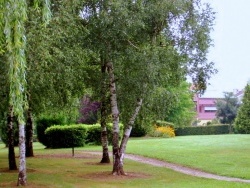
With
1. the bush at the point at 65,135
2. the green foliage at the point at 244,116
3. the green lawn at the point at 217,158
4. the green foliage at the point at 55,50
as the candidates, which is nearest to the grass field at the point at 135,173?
the green lawn at the point at 217,158

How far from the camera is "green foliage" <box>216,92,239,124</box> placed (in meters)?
67.1

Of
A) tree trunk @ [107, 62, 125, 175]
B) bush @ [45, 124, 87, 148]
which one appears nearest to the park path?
tree trunk @ [107, 62, 125, 175]

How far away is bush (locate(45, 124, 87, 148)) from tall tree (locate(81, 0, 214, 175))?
18.5m

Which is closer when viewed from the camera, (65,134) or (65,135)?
(65,134)

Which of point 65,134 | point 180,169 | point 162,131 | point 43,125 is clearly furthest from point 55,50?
point 162,131

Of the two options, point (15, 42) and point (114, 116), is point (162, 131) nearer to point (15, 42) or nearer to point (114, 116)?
point (114, 116)

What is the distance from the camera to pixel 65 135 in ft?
122

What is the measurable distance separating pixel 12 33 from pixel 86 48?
8838 millimetres

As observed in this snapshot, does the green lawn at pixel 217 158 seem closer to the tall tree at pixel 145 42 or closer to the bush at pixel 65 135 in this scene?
the tall tree at pixel 145 42

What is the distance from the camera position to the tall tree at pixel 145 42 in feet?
54.1

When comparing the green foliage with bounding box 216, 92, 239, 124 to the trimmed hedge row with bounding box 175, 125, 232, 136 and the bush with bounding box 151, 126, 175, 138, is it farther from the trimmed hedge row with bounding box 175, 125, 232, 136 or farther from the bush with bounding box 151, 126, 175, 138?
the bush with bounding box 151, 126, 175, 138

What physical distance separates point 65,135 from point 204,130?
2546cm

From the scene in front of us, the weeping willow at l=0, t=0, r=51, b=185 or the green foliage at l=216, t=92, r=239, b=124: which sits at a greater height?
the green foliage at l=216, t=92, r=239, b=124

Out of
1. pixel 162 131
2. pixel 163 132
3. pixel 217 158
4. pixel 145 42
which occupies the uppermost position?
pixel 145 42
